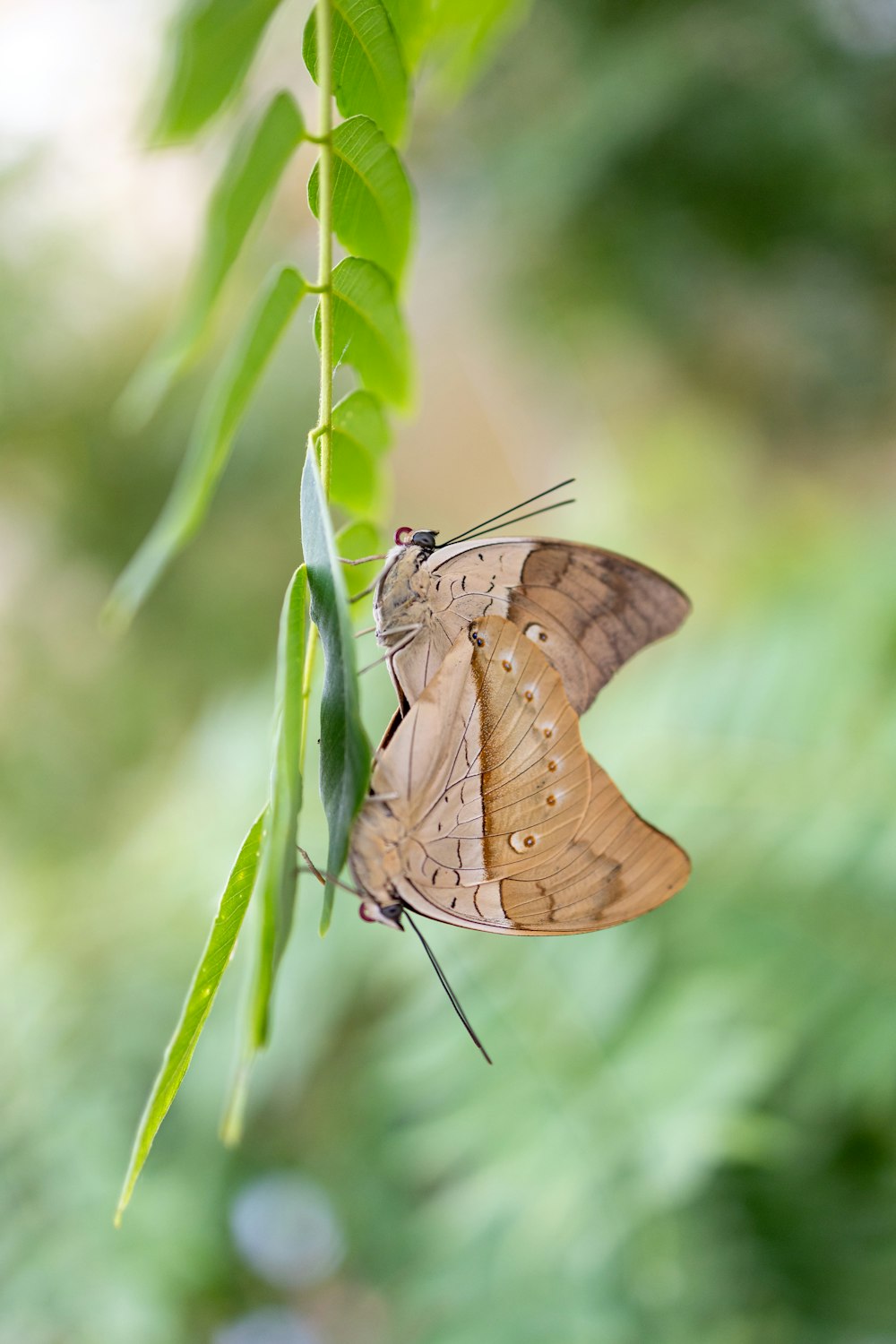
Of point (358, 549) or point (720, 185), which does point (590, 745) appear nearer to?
point (358, 549)

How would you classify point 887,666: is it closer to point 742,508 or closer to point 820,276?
point 742,508

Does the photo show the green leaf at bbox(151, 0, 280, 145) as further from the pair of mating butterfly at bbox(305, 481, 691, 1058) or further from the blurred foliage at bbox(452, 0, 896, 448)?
the blurred foliage at bbox(452, 0, 896, 448)

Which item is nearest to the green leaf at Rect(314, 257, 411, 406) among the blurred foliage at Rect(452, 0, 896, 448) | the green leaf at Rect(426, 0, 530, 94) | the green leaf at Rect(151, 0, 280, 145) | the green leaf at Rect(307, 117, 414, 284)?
the green leaf at Rect(307, 117, 414, 284)

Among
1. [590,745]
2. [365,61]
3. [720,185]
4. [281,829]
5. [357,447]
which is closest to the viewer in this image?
[281,829]

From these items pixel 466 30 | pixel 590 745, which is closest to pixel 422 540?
pixel 466 30

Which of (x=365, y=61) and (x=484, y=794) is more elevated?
(x=365, y=61)

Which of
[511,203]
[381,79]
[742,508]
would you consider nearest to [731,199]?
[511,203]
